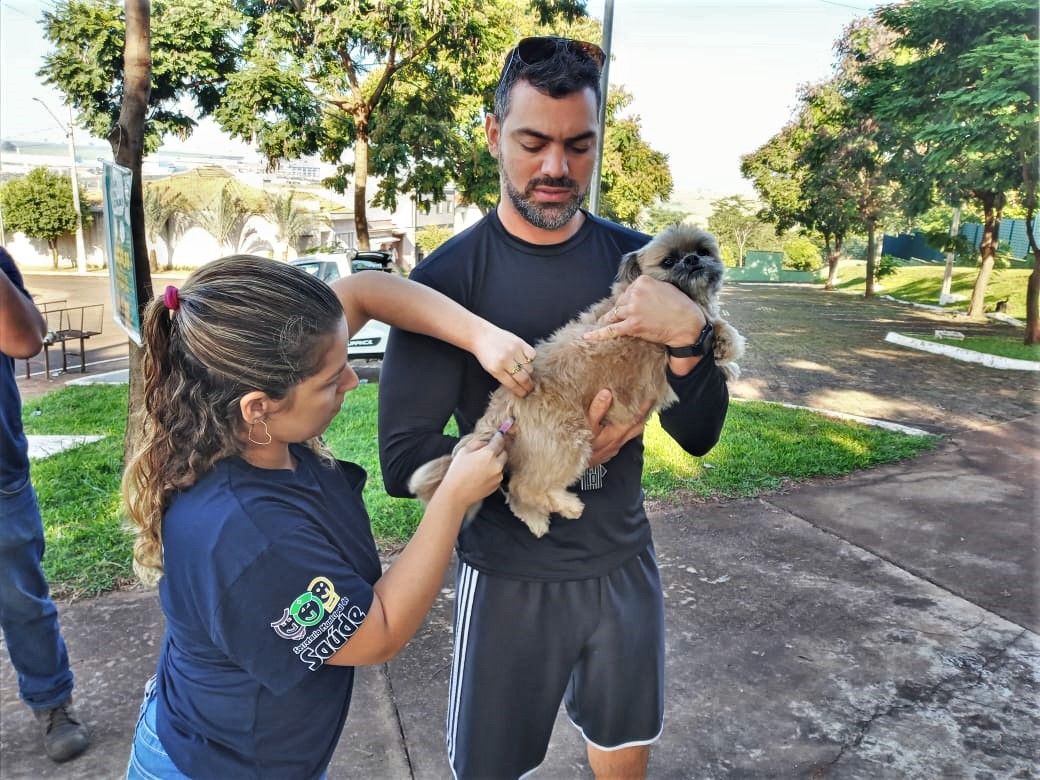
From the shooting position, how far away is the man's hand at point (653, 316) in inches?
68.7

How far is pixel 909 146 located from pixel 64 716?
14427mm

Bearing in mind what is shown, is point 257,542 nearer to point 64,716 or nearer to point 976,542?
point 64,716

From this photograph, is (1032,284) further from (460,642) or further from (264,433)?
(264,433)

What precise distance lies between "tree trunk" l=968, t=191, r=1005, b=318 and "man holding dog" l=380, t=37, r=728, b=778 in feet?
45.9

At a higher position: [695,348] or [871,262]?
[871,262]

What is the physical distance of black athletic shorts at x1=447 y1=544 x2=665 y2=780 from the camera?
1.80 metres

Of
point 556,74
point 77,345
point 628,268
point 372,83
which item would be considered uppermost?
point 372,83

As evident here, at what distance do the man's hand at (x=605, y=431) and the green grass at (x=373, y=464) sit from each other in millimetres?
3093

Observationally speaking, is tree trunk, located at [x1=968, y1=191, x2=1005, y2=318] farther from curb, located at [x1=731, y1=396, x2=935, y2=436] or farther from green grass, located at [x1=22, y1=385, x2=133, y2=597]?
green grass, located at [x1=22, y1=385, x2=133, y2=597]

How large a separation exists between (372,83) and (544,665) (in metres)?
14.2

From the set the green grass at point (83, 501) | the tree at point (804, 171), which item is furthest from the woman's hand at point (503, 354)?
the tree at point (804, 171)

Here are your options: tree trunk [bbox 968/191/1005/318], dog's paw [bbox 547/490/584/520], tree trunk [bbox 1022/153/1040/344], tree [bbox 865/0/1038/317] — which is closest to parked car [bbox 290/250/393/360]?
tree [bbox 865/0/1038/317]

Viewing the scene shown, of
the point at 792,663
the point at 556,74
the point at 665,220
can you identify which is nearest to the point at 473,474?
the point at 556,74

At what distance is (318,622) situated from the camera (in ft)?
4.11
